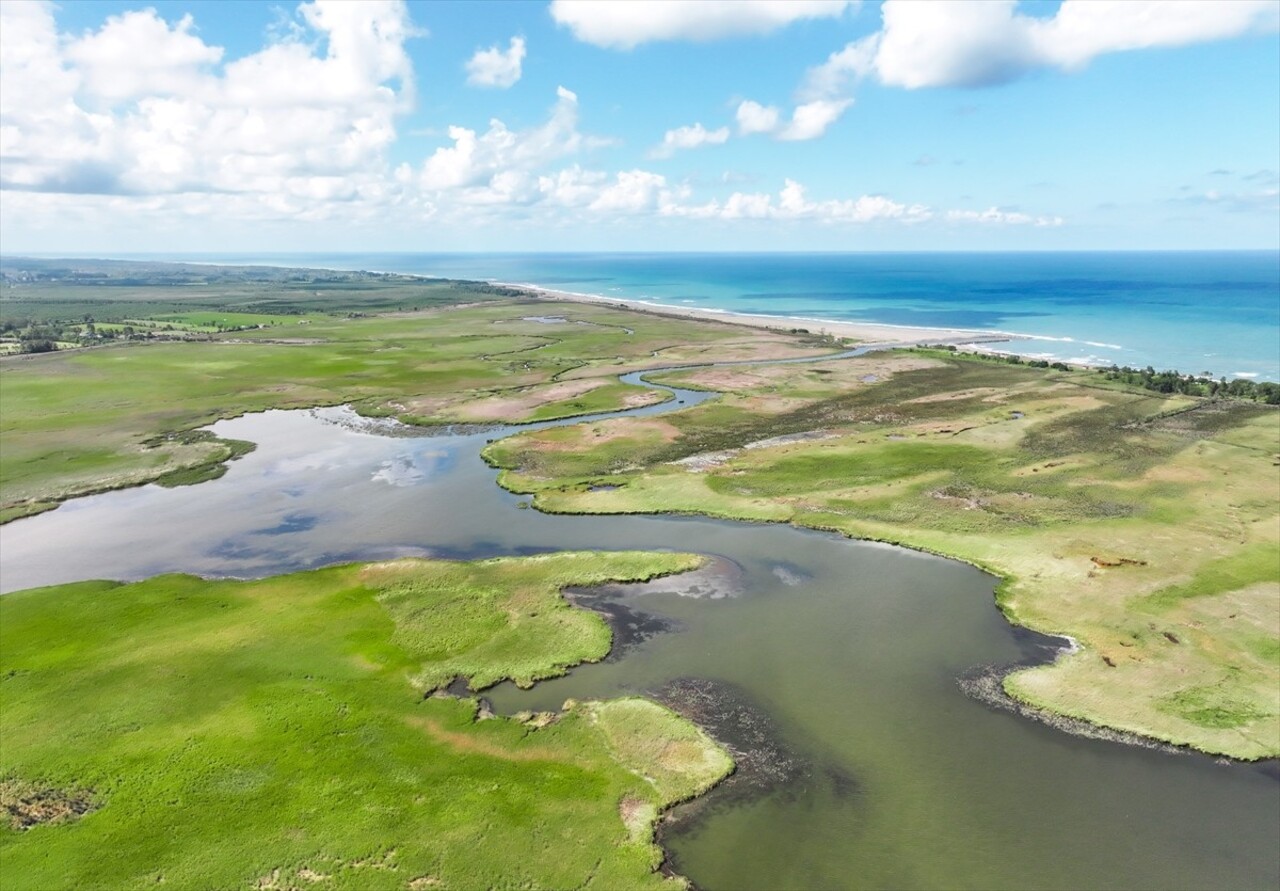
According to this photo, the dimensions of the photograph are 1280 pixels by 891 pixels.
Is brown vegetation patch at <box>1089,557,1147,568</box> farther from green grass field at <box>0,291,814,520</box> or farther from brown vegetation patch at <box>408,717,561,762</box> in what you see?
green grass field at <box>0,291,814,520</box>

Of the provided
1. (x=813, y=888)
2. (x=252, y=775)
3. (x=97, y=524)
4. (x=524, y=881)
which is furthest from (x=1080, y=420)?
(x=97, y=524)

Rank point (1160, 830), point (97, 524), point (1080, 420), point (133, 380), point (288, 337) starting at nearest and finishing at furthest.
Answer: point (1160, 830)
point (97, 524)
point (1080, 420)
point (133, 380)
point (288, 337)

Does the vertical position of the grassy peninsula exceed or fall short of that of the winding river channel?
it exceeds it

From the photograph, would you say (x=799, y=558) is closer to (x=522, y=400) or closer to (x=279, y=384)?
(x=522, y=400)

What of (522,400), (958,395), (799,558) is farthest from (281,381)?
(958,395)

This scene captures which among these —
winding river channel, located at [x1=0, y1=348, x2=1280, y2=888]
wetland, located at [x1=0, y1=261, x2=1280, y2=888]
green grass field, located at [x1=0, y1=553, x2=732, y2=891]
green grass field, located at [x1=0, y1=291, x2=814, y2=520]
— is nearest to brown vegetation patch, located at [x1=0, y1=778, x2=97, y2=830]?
green grass field, located at [x1=0, y1=553, x2=732, y2=891]

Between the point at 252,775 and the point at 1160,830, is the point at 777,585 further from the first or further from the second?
the point at 252,775

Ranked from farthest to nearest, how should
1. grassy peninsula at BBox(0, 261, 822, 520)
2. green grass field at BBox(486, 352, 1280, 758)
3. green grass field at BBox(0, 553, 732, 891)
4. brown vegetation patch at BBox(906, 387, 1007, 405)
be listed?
brown vegetation patch at BBox(906, 387, 1007, 405), grassy peninsula at BBox(0, 261, 822, 520), green grass field at BBox(486, 352, 1280, 758), green grass field at BBox(0, 553, 732, 891)
